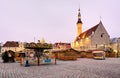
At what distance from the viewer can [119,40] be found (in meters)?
78.7

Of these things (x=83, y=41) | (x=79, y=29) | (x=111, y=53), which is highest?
(x=79, y=29)

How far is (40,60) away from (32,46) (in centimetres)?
298

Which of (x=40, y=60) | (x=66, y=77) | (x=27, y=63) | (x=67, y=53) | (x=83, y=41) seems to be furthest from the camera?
(x=83, y=41)

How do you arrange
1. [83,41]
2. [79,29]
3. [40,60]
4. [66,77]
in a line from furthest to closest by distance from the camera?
[79,29], [83,41], [40,60], [66,77]

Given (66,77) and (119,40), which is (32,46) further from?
(119,40)

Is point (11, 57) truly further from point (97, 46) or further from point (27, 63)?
point (97, 46)

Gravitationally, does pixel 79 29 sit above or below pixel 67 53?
above

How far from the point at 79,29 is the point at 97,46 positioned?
2432 centimetres

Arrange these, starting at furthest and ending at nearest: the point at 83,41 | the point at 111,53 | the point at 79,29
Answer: the point at 79,29 < the point at 83,41 < the point at 111,53

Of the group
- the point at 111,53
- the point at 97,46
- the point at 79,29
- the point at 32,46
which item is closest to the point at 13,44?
the point at 79,29

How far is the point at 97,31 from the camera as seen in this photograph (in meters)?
69.6

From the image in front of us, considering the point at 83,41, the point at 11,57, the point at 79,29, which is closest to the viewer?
A: the point at 11,57

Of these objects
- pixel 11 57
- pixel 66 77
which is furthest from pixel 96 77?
pixel 11 57

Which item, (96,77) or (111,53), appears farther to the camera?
(111,53)
